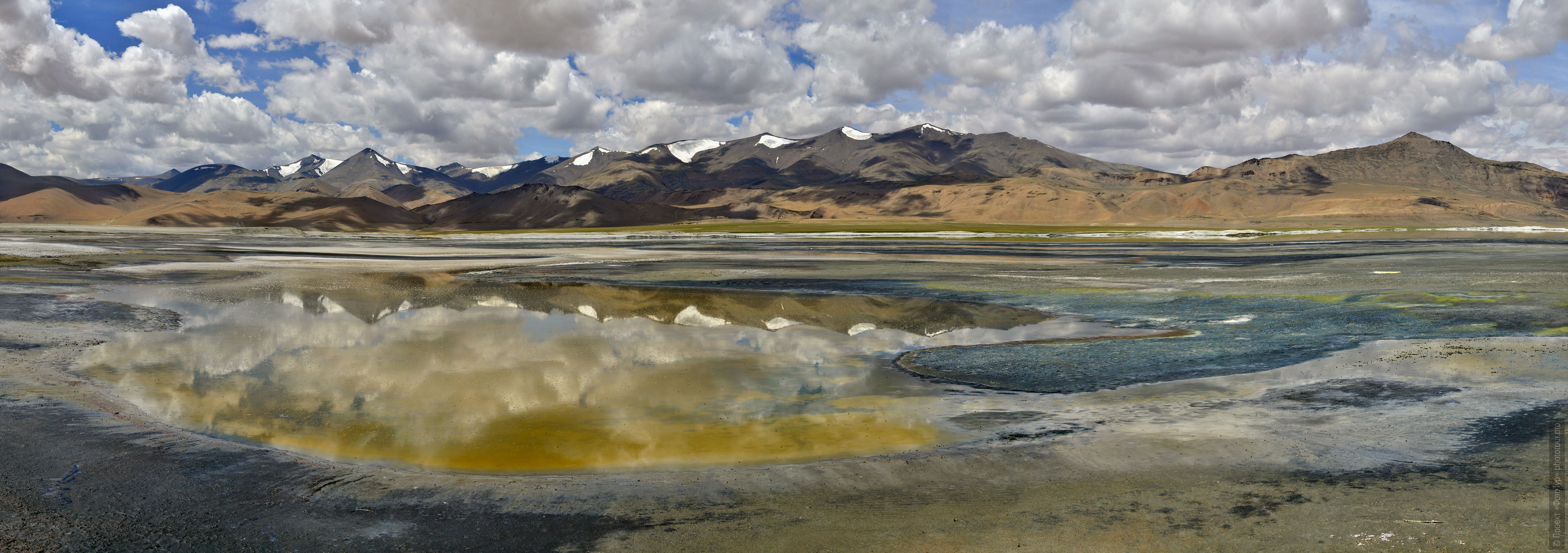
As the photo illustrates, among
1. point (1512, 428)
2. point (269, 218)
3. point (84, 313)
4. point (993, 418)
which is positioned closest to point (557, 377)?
point (993, 418)

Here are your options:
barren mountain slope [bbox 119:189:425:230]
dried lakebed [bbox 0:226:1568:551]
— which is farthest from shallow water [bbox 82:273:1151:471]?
barren mountain slope [bbox 119:189:425:230]

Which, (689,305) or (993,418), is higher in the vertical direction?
(689,305)

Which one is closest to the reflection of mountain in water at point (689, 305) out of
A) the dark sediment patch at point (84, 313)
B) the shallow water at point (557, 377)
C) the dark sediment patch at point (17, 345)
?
the shallow water at point (557, 377)

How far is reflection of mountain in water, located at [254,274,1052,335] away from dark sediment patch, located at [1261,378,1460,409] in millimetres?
7924

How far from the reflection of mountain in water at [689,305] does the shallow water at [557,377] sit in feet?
0.51

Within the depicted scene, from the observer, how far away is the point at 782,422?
10.9 metres

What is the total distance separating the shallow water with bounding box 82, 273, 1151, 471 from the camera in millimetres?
9766

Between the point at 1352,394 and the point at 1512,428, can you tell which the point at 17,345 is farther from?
the point at 1512,428

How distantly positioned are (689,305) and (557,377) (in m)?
11.0

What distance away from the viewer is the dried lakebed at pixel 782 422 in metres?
6.85

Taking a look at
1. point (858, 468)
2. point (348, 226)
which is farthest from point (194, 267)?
point (348, 226)

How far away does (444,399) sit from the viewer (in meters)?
12.1

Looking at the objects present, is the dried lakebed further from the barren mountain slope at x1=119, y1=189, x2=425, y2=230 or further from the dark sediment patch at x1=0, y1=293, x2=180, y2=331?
the barren mountain slope at x1=119, y1=189, x2=425, y2=230

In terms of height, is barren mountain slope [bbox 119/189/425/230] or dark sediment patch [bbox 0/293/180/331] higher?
barren mountain slope [bbox 119/189/425/230]
